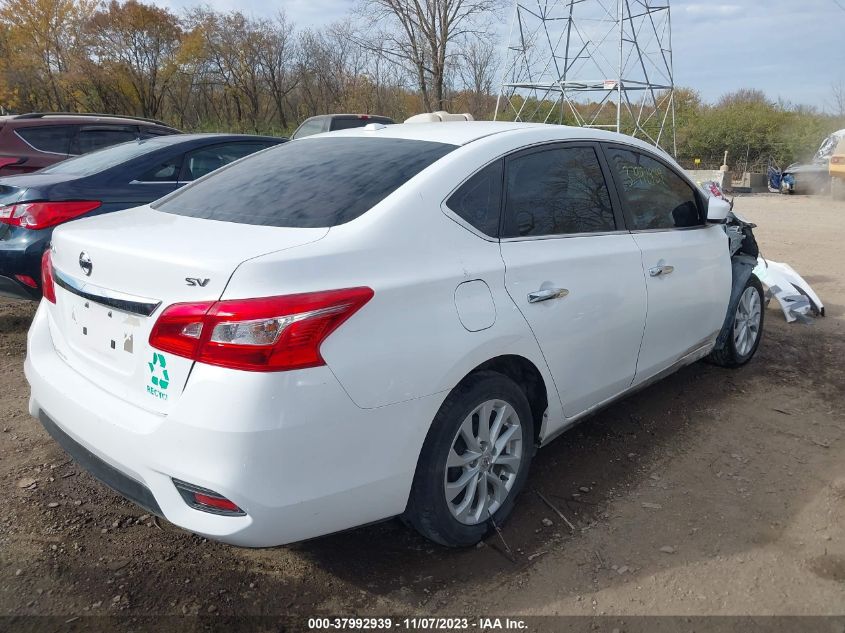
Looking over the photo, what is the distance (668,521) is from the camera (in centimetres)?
Result: 305

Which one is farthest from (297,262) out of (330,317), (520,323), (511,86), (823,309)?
(511,86)

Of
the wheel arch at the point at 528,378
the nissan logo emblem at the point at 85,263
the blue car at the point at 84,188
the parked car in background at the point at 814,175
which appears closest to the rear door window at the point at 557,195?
the wheel arch at the point at 528,378

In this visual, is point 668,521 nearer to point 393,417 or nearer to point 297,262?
point 393,417

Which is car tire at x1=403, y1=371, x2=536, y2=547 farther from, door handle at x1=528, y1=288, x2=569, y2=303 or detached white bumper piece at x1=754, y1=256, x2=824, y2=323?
detached white bumper piece at x1=754, y1=256, x2=824, y2=323

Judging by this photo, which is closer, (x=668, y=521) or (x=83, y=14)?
(x=668, y=521)

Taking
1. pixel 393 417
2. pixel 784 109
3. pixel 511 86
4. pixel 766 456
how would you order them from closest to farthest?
pixel 393 417
pixel 766 456
pixel 511 86
pixel 784 109

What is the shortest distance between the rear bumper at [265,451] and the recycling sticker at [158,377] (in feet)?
0.25

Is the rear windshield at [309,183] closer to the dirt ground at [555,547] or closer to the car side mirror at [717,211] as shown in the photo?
the dirt ground at [555,547]

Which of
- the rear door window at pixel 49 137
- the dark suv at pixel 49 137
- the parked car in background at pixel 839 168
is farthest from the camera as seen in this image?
the parked car in background at pixel 839 168

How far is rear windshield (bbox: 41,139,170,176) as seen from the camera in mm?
5344

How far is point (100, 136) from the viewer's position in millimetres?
8031

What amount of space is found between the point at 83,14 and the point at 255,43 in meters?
7.44

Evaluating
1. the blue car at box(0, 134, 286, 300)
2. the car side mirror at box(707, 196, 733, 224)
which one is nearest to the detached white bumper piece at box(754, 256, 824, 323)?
the car side mirror at box(707, 196, 733, 224)

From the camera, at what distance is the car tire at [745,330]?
15.6ft
